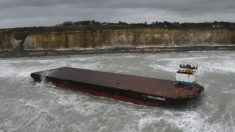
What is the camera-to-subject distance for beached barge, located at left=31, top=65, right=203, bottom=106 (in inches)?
489

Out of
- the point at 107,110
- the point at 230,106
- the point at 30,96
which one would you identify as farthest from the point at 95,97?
the point at 230,106

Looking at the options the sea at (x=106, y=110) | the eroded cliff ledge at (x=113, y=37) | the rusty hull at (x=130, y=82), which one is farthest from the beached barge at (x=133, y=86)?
the eroded cliff ledge at (x=113, y=37)

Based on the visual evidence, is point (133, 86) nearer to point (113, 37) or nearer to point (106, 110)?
point (106, 110)

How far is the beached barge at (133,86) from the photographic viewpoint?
40.8ft

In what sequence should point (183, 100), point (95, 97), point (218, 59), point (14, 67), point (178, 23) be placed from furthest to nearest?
point (178, 23) < point (218, 59) < point (14, 67) < point (95, 97) < point (183, 100)

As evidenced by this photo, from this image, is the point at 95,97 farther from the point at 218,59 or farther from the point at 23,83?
the point at 218,59

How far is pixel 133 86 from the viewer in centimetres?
1385

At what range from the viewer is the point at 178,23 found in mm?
37500

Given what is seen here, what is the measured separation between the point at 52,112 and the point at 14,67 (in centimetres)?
1047

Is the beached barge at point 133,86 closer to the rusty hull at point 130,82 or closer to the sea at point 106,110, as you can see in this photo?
the rusty hull at point 130,82

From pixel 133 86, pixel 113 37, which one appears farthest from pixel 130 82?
pixel 113 37

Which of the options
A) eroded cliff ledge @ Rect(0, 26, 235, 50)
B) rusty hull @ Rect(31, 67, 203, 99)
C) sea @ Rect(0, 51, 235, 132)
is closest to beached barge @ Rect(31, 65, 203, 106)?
rusty hull @ Rect(31, 67, 203, 99)

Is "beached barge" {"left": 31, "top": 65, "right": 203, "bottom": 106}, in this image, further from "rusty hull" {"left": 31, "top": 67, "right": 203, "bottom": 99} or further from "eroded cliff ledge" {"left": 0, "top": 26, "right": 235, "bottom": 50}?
"eroded cliff ledge" {"left": 0, "top": 26, "right": 235, "bottom": 50}

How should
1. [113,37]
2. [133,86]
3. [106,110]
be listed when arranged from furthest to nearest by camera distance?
[113,37] → [133,86] → [106,110]
